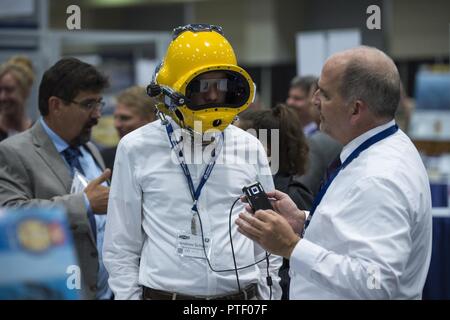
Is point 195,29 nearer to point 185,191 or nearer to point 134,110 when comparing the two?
point 185,191

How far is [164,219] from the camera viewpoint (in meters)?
2.29

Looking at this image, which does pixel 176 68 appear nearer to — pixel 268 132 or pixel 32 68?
pixel 268 132

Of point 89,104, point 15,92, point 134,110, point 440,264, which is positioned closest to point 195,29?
point 89,104

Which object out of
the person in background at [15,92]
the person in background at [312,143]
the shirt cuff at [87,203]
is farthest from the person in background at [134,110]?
the shirt cuff at [87,203]

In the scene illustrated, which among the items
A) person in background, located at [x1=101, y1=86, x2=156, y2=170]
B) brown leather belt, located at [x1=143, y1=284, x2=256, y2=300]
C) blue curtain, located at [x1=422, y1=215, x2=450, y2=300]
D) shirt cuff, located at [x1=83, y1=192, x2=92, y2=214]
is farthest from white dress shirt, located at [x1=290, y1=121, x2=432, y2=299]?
blue curtain, located at [x1=422, y1=215, x2=450, y2=300]

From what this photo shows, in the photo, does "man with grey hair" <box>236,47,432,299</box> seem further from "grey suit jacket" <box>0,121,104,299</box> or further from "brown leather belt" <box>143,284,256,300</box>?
"grey suit jacket" <box>0,121,104,299</box>

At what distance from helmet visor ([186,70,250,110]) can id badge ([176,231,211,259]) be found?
403mm

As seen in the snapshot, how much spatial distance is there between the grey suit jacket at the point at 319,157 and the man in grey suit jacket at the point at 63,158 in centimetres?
135

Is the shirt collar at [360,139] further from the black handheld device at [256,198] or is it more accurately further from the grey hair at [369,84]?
the black handheld device at [256,198]

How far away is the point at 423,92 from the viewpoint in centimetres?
1009

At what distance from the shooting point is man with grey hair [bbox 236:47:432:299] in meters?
1.84

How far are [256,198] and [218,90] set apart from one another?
385mm

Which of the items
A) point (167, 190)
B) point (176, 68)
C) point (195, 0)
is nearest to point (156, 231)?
point (167, 190)

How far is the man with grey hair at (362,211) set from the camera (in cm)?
Answer: 184
